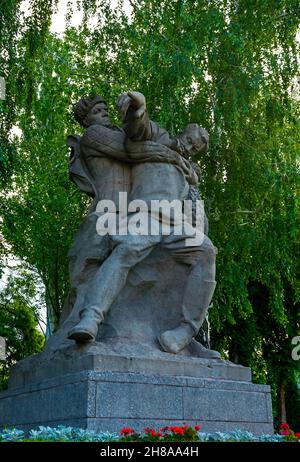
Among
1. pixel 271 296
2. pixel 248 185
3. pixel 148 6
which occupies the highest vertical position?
pixel 148 6

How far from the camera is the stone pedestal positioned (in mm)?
5195

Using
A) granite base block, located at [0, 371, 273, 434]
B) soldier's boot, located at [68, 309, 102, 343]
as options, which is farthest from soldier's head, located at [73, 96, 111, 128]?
granite base block, located at [0, 371, 273, 434]

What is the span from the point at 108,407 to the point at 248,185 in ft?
27.2

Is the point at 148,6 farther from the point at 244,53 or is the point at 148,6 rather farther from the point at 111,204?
the point at 111,204

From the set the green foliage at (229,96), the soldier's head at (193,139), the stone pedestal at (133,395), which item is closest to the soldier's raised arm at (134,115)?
the soldier's head at (193,139)

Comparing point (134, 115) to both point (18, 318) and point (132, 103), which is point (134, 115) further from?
point (18, 318)

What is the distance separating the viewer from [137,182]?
6746 mm

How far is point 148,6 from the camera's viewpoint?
1297 centimetres

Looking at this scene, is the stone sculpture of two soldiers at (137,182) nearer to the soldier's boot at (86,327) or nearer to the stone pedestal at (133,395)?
the soldier's boot at (86,327)

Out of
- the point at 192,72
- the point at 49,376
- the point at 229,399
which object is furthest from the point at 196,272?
the point at 192,72

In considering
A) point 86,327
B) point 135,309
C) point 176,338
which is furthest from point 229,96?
point 86,327

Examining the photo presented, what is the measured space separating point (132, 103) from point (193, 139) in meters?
1.21

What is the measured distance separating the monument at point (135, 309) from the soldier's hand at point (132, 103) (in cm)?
1

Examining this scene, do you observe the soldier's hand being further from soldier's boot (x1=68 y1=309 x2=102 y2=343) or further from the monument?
soldier's boot (x1=68 y1=309 x2=102 y2=343)
